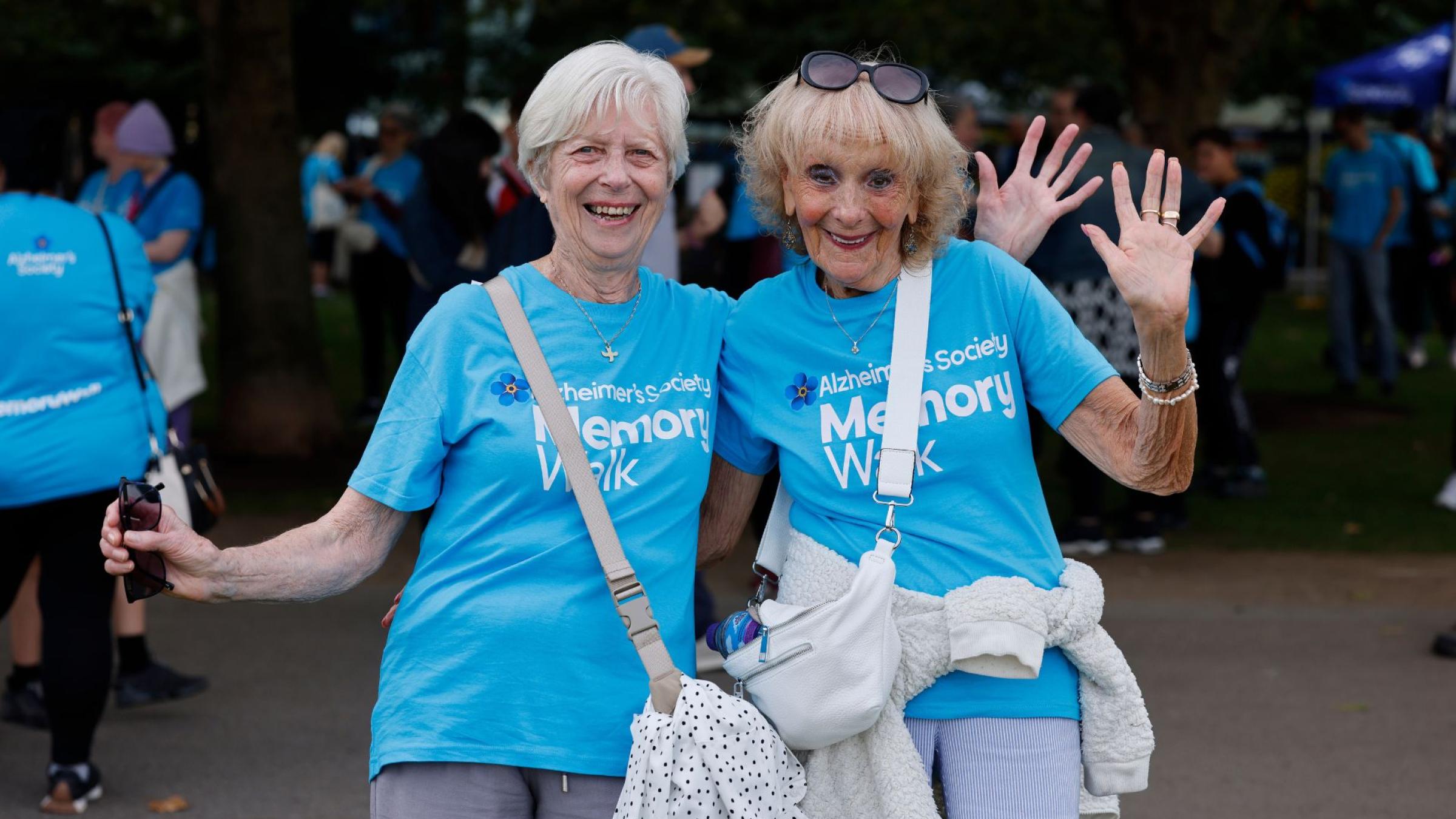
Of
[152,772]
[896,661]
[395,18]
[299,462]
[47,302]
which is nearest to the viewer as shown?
[896,661]

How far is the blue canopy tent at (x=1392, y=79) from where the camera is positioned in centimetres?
2047

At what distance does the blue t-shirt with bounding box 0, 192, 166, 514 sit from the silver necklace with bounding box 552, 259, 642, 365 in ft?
8.89

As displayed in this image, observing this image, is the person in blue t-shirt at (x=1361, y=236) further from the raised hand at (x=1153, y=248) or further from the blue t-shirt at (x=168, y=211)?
the raised hand at (x=1153, y=248)

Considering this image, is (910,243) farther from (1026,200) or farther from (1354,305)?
(1354,305)

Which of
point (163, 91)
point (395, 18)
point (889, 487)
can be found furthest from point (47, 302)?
point (395, 18)

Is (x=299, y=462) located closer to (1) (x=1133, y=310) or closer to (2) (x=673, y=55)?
(2) (x=673, y=55)

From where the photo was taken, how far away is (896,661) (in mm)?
2668

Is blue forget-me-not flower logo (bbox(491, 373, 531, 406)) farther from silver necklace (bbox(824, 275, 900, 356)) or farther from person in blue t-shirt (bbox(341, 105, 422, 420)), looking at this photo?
person in blue t-shirt (bbox(341, 105, 422, 420))

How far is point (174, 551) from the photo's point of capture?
8.39 ft

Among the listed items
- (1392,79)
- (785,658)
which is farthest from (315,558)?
(1392,79)

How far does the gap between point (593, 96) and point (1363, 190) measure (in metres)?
13.0

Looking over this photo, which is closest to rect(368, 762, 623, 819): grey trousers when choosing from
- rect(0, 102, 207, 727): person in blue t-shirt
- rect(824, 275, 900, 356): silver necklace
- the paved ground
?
rect(824, 275, 900, 356): silver necklace

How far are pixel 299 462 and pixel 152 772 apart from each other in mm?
5519

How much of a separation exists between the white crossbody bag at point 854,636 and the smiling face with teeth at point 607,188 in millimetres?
460
